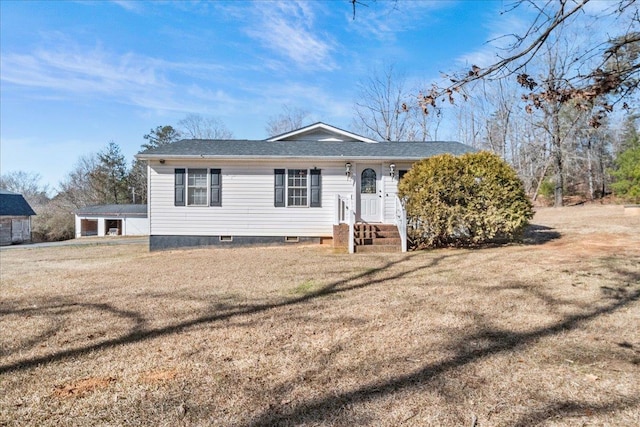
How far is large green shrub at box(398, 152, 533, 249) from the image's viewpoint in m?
9.73

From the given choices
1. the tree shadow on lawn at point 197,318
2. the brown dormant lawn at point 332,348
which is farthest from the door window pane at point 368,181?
the brown dormant lawn at point 332,348

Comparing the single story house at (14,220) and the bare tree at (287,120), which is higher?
the bare tree at (287,120)

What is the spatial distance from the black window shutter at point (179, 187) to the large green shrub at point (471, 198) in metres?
7.29

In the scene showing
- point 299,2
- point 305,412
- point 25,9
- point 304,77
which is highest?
point 304,77

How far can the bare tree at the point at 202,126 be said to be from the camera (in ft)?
127

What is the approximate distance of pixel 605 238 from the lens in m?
10.1

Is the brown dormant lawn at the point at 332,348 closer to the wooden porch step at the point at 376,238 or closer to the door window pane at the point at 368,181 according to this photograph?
the wooden porch step at the point at 376,238

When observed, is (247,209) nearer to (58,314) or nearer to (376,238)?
A: (376,238)

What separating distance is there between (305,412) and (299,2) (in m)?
5.17

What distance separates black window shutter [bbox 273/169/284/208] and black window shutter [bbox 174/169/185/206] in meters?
3.00

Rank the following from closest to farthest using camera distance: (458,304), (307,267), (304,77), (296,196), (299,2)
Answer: (458,304) → (299,2) → (307,267) → (296,196) → (304,77)

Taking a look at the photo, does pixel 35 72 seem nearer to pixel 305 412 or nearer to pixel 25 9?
pixel 25 9


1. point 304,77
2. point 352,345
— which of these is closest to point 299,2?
point 352,345

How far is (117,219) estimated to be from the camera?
27.6 m
